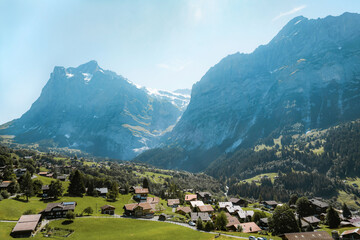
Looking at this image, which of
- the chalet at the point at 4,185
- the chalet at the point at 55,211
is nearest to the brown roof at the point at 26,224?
the chalet at the point at 55,211

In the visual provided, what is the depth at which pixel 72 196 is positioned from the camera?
108 m

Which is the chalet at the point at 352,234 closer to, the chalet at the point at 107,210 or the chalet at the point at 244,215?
the chalet at the point at 244,215

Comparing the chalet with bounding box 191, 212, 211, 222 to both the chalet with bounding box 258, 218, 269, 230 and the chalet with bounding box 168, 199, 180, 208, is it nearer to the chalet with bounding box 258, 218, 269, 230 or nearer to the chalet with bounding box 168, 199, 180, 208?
the chalet with bounding box 258, 218, 269, 230

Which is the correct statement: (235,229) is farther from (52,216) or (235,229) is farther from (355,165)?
(355,165)

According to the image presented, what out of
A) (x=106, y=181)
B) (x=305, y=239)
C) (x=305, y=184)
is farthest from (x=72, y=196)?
(x=305, y=184)

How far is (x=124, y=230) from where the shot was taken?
70.1 meters

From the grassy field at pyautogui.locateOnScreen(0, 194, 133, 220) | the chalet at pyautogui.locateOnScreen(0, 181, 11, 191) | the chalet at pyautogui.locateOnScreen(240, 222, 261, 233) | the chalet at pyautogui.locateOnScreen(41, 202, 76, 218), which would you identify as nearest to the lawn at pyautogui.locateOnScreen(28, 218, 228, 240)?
the chalet at pyautogui.locateOnScreen(41, 202, 76, 218)

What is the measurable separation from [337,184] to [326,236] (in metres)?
153

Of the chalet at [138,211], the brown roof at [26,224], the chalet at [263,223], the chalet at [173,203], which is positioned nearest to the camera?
the brown roof at [26,224]

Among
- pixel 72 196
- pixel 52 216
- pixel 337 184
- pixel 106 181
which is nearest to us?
pixel 52 216

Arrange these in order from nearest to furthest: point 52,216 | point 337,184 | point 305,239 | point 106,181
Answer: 1. point 305,239
2. point 52,216
3. point 106,181
4. point 337,184

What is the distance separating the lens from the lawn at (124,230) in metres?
62.7

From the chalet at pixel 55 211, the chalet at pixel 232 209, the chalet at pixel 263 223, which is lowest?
the chalet at pixel 232 209

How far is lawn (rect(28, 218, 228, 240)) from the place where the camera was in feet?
206
